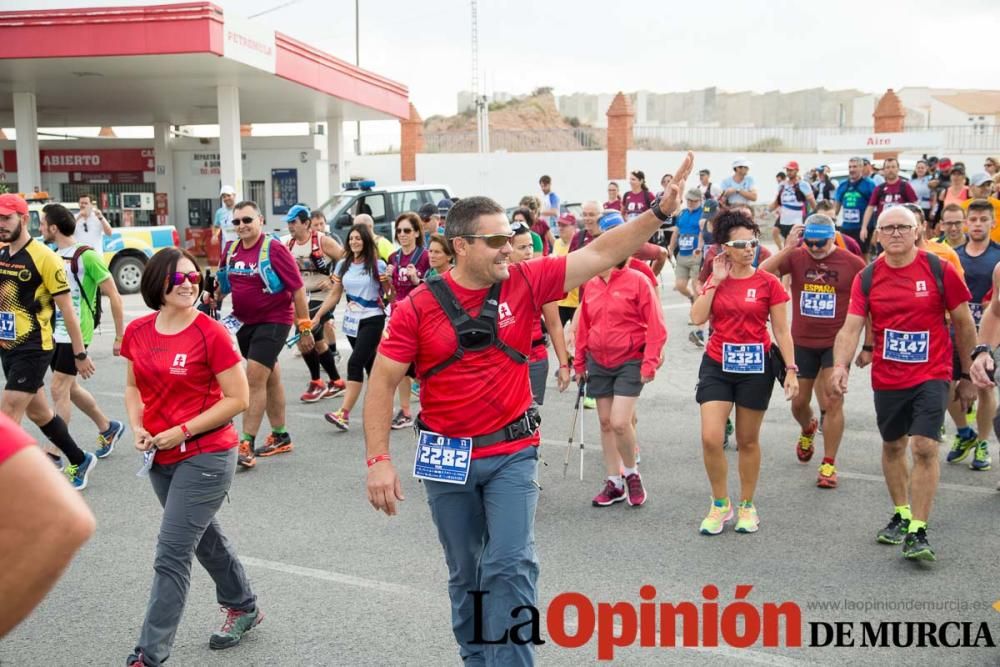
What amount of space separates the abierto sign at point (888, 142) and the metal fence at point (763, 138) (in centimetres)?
190

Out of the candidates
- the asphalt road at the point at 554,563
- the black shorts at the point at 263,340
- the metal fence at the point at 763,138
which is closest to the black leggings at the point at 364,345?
the asphalt road at the point at 554,563

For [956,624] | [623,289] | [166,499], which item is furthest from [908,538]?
[166,499]

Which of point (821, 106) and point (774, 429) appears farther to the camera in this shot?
point (821, 106)

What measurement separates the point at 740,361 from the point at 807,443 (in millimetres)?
1996

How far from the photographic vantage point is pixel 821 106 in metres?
87.8

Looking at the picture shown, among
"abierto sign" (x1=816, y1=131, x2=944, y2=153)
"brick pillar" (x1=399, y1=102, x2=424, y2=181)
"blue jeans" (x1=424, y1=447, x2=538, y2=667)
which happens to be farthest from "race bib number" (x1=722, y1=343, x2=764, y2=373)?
"brick pillar" (x1=399, y1=102, x2=424, y2=181)

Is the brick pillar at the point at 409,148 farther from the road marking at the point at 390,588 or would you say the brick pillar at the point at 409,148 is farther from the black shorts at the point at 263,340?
the road marking at the point at 390,588

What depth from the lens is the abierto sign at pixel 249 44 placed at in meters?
20.2

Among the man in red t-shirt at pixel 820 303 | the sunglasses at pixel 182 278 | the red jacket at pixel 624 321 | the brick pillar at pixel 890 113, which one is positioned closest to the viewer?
the sunglasses at pixel 182 278

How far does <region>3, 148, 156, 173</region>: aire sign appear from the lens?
97.8 feet

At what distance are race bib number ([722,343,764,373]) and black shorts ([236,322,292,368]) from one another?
3638 millimetres

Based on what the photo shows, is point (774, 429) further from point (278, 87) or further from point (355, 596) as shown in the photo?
point (278, 87)

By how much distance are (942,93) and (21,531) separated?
96492 millimetres

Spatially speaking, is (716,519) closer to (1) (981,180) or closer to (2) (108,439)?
(2) (108,439)
